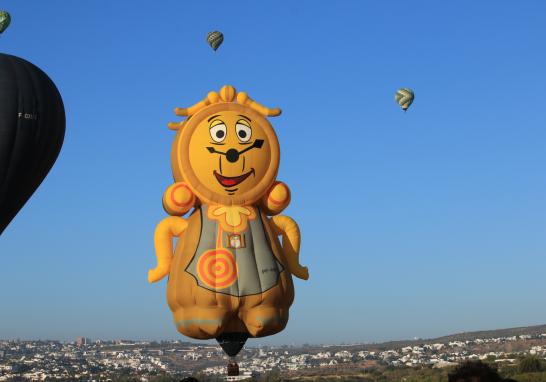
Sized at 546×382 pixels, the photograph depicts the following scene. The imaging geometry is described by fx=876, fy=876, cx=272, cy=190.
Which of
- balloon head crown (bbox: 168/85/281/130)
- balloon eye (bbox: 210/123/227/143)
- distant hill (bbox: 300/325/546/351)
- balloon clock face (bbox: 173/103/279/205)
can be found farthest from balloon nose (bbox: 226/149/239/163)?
distant hill (bbox: 300/325/546/351)

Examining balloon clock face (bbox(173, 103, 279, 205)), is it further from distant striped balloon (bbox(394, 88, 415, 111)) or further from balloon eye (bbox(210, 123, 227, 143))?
distant striped balloon (bbox(394, 88, 415, 111))

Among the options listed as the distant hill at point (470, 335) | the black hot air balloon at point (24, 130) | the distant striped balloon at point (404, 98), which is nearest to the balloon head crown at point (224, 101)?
the black hot air balloon at point (24, 130)

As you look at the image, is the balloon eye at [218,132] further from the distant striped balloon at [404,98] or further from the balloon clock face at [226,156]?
the distant striped balloon at [404,98]

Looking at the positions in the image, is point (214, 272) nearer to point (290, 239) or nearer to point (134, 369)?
point (290, 239)

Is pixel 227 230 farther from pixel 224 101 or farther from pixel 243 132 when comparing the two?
pixel 224 101

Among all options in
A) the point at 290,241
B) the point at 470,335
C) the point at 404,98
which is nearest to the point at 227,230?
the point at 290,241

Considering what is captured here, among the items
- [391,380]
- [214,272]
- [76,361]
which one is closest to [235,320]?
[214,272]
